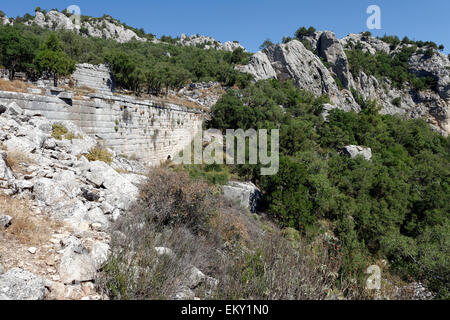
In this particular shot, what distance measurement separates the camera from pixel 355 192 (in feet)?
59.0

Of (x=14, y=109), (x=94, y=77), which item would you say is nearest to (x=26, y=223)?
(x=14, y=109)

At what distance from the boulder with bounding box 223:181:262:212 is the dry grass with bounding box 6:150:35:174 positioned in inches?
310

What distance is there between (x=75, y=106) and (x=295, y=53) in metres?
44.9

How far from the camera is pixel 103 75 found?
22.9 meters

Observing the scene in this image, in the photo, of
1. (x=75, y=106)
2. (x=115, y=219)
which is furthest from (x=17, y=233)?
(x=75, y=106)

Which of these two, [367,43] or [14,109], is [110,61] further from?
[367,43]

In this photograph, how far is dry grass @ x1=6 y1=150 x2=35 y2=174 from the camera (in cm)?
385

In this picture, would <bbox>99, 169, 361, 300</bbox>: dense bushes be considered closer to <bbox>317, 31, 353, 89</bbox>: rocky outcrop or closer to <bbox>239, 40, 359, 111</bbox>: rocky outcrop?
<bbox>239, 40, 359, 111</bbox>: rocky outcrop

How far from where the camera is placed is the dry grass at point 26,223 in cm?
263

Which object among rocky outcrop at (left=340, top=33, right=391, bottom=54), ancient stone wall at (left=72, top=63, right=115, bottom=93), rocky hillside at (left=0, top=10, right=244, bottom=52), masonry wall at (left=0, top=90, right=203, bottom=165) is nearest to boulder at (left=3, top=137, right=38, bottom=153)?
masonry wall at (left=0, top=90, right=203, bottom=165)

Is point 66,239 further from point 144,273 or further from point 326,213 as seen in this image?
point 326,213

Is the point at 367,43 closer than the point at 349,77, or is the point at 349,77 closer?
the point at 349,77

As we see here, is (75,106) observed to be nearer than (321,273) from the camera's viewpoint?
No

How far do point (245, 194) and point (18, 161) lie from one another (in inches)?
374
